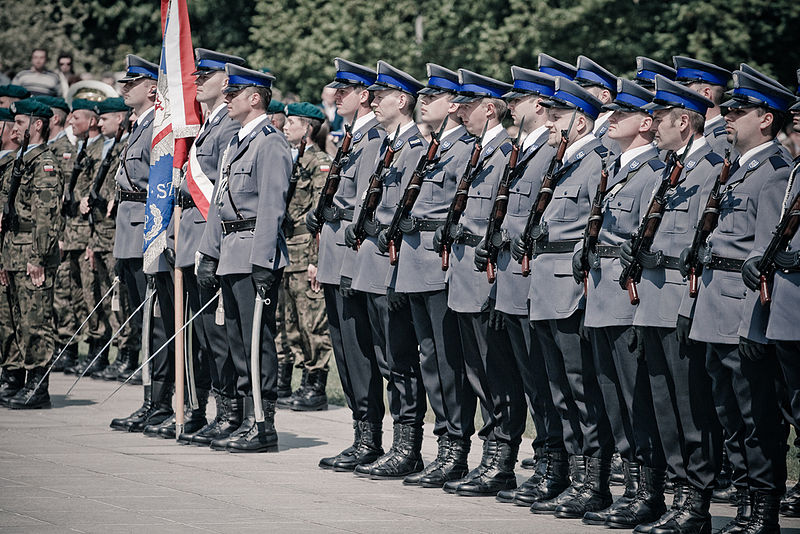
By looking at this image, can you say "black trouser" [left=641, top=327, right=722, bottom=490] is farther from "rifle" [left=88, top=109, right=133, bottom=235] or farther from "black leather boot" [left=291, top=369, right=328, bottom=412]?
"rifle" [left=88, top=109, right=133, bottom=235]

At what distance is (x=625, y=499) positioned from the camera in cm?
771

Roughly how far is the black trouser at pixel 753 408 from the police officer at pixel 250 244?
3.61m

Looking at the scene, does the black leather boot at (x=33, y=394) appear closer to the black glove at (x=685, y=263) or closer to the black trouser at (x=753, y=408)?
the black glove at (x=685, y=263)

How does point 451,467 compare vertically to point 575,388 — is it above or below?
below

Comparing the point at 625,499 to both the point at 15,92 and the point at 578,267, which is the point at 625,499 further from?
the point at 15,92

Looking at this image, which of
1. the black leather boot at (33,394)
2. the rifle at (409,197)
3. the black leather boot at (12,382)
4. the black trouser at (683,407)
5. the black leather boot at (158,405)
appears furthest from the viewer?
the black leather boot at (12,382)

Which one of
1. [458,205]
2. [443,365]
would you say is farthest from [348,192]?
[443,365]

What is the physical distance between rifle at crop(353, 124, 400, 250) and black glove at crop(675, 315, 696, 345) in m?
2.58

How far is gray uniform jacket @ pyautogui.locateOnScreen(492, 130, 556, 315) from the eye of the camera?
833cm

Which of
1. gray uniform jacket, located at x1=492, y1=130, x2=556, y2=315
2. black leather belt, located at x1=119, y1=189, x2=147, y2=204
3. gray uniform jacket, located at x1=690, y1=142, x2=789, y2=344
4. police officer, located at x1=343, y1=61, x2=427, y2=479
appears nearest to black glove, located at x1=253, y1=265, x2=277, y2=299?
police officer, located at x1=343, y1=61, x2=427, y2=479

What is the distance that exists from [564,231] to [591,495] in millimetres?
1463

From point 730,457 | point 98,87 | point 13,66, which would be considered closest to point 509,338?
point 730,457

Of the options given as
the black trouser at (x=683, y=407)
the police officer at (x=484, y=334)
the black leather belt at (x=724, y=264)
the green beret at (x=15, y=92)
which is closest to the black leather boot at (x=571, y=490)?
the police officer at (x=484, y=334)

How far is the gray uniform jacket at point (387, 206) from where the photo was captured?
909 centimetres
